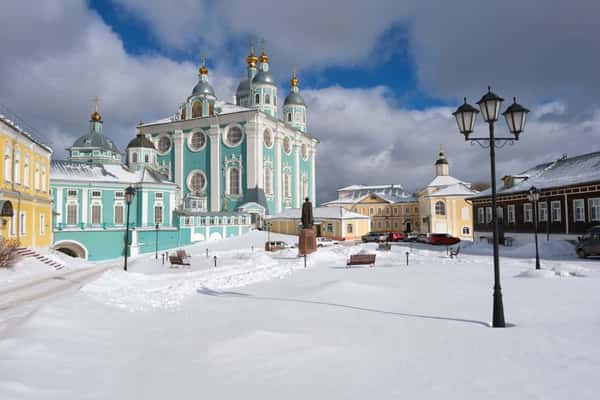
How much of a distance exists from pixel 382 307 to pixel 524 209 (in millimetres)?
23716

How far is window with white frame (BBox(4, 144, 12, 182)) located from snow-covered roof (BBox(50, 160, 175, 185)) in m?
20.2

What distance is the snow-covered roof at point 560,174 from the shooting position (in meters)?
25.4

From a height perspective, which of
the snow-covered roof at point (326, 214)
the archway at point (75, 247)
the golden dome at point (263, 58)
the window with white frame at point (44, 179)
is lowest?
the archway at point (75, 247)

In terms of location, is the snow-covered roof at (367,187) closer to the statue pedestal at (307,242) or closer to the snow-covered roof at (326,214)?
the snow-covered roof at (326,214)

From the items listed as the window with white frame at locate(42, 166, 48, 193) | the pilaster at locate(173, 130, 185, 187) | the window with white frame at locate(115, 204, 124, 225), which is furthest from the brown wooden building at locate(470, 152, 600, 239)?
the pilaster at locate(173, 130, 185, 187)

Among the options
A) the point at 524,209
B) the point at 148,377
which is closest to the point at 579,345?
the point at 148,377

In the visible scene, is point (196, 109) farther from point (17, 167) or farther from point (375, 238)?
point (17, 167)

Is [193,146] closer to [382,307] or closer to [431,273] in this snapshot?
[431,273]

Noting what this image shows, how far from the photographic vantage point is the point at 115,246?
41.4 meters

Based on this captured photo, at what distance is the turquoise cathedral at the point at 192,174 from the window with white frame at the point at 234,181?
0.13m

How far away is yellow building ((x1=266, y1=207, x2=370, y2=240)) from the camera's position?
48.1 meters

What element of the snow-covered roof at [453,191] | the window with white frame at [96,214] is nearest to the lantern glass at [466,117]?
the window with white frame at [96,214]

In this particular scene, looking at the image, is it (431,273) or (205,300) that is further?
(431,273)

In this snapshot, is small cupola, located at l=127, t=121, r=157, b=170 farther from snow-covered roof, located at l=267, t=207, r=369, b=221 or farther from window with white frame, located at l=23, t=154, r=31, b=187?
window with white frame, located at l=23, t=154, r=31, b=187
